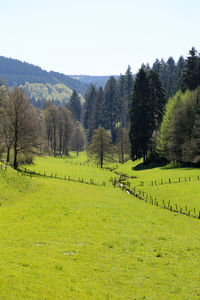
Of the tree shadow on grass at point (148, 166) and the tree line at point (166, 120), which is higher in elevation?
the tree line at point (166, 120)

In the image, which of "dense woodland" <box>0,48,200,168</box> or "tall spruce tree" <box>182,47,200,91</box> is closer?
"dense woodland" <box>0,48,200,168</box>

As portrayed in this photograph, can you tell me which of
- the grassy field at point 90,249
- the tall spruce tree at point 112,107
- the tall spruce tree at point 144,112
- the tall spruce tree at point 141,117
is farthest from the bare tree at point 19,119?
the tall spruce tree at point 112,107

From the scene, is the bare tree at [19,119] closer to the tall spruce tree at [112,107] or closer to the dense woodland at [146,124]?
the dense woodland at [146,124]

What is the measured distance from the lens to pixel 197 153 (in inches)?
2579

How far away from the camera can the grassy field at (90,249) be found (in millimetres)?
13141

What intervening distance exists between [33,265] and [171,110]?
67.5 m

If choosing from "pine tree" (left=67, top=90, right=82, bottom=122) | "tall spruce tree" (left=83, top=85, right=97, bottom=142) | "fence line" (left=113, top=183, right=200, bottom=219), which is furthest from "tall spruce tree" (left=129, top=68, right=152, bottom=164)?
"pine tree" (left=67, top=90, right=82, bottom=122)

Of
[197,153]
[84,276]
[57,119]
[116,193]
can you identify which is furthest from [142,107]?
[84,276]

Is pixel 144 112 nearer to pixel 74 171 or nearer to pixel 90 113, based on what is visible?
pixel 74 171

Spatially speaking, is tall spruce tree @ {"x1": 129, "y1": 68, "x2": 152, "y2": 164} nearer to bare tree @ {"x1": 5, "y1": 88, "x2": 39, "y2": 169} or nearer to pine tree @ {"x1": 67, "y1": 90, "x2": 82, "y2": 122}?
bare tree @ {"x1": 5, "y1": 88, "x2": 39, "y2": 169}

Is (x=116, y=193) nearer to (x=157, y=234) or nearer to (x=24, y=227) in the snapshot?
(x=157, y=234)

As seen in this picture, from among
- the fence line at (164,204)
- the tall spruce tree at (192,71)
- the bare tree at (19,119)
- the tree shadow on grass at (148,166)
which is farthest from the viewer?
the tall spruce tree at (192,71)

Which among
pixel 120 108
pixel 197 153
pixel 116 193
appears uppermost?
pixel 120 108

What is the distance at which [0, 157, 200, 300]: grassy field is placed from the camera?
13.1 meters
